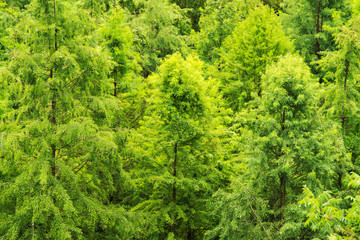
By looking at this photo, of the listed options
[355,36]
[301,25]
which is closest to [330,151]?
[355,36]

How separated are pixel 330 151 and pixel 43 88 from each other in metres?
7.74

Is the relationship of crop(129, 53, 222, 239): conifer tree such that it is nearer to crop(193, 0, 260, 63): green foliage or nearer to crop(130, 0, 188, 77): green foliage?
crop(130, 0, 188, 77): green foliage

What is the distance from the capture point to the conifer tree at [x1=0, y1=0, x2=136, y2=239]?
761cm

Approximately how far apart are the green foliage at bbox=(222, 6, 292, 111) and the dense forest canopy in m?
5.36

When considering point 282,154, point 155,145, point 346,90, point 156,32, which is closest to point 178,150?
point 155,145

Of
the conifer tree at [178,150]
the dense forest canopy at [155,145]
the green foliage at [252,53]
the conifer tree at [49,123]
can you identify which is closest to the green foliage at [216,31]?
the green foliage at [252,53]

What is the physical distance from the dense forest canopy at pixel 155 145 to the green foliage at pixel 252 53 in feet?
17.6

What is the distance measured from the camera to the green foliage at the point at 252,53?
17.5m

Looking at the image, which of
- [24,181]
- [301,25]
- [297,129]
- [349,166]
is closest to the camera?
[24,181]

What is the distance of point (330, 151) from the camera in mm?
9336

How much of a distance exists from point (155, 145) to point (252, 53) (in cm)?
909

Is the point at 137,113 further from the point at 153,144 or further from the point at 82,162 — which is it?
the point at 82,162

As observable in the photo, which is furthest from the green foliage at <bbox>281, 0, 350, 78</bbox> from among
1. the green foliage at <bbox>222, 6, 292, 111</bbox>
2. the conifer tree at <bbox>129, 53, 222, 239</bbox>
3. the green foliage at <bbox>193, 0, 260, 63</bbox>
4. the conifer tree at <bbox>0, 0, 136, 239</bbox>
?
the conifer tree at <bbox>0, 0, 136, 239</bbox>

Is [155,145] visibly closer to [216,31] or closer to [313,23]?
[216,31]
